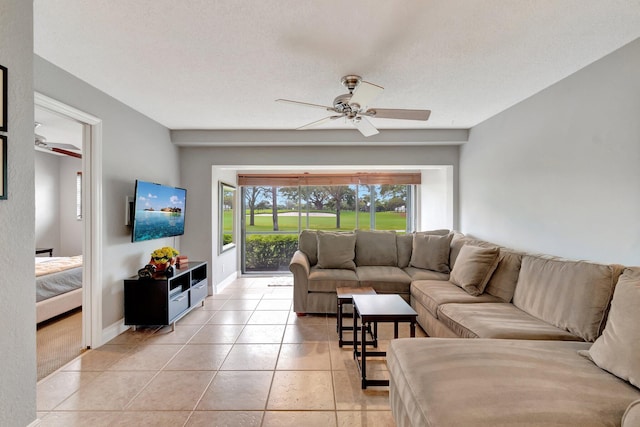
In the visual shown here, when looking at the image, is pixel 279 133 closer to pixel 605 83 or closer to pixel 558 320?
pixel 605 83

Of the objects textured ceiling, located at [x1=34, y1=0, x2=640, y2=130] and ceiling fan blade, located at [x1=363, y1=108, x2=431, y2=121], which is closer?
textured ceiling, located at [x1=34, y1=0, x2=640, y2=130]

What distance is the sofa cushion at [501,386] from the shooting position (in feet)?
3.89

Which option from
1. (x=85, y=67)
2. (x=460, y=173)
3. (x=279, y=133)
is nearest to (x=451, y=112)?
(x=460, y=173)

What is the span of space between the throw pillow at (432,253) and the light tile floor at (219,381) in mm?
1053

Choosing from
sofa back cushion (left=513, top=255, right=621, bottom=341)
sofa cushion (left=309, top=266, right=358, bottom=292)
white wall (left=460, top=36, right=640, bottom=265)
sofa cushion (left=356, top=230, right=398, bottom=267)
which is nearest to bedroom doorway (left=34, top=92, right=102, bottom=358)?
sofa cushion (left=309, top=266, right=358, bottom=292)

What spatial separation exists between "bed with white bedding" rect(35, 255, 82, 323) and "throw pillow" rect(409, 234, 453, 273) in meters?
4.39

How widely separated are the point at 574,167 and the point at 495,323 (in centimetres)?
152

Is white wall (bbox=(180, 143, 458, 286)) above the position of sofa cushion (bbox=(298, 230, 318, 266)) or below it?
above

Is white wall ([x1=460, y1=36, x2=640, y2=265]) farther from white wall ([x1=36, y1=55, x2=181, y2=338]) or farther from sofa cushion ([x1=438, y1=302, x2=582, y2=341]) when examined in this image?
white wall ([x1=36, y1=55, x2=181, y2=338])

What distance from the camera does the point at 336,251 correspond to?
166 inches

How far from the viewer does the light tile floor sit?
1.92 metres

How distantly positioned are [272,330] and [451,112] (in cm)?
327

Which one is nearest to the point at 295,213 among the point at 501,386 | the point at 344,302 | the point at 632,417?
the point at 344,302

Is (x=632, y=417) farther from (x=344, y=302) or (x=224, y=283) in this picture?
(x=224, y=283)
